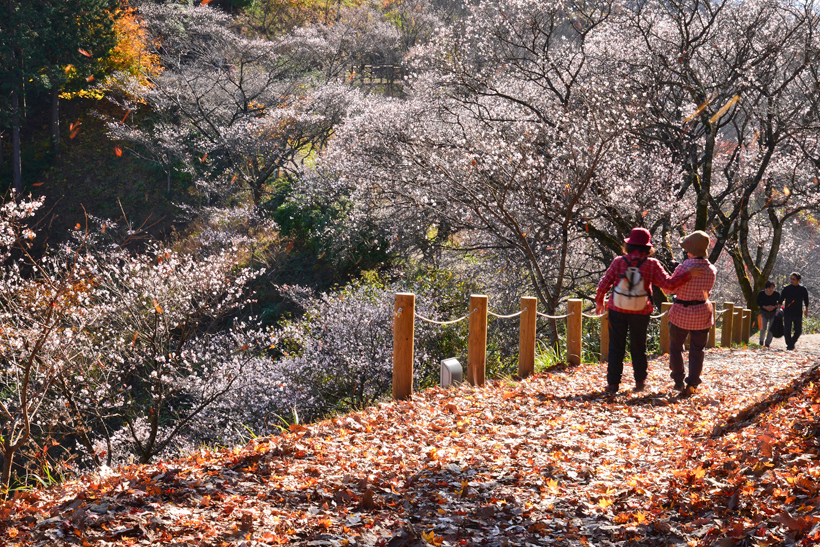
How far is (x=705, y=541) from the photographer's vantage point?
2.86m

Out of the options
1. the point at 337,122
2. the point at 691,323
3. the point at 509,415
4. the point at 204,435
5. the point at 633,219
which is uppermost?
the point at 337,122

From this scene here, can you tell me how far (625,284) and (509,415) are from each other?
1.87 m

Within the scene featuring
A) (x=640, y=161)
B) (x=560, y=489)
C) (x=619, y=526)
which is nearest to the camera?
(x=619, y=526)

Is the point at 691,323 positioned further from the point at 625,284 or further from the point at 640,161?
the point at 640,161

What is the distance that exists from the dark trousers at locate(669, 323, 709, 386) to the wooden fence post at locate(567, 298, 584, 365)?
1.94m

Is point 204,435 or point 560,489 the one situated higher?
point 560,489

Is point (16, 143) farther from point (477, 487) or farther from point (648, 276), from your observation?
point (477, 487)

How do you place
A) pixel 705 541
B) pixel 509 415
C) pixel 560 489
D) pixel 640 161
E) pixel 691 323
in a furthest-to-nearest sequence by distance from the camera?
pixel 640 161 < pixel 691 323 < pixel 509 415 < pixel 560 489 < pixel 705 541

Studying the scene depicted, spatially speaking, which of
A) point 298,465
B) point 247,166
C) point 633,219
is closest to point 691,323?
Answer: point 298,465

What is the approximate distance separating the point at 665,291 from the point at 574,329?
255 cm

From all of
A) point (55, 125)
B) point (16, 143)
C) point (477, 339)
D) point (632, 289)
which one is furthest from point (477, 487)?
point (55, 125)

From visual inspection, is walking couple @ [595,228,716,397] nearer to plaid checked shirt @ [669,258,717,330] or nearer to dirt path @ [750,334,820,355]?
plaid checked shirt @ [669,258,717,330]

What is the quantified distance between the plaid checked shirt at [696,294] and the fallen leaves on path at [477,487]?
0.97 m

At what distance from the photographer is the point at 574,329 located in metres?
8.96
